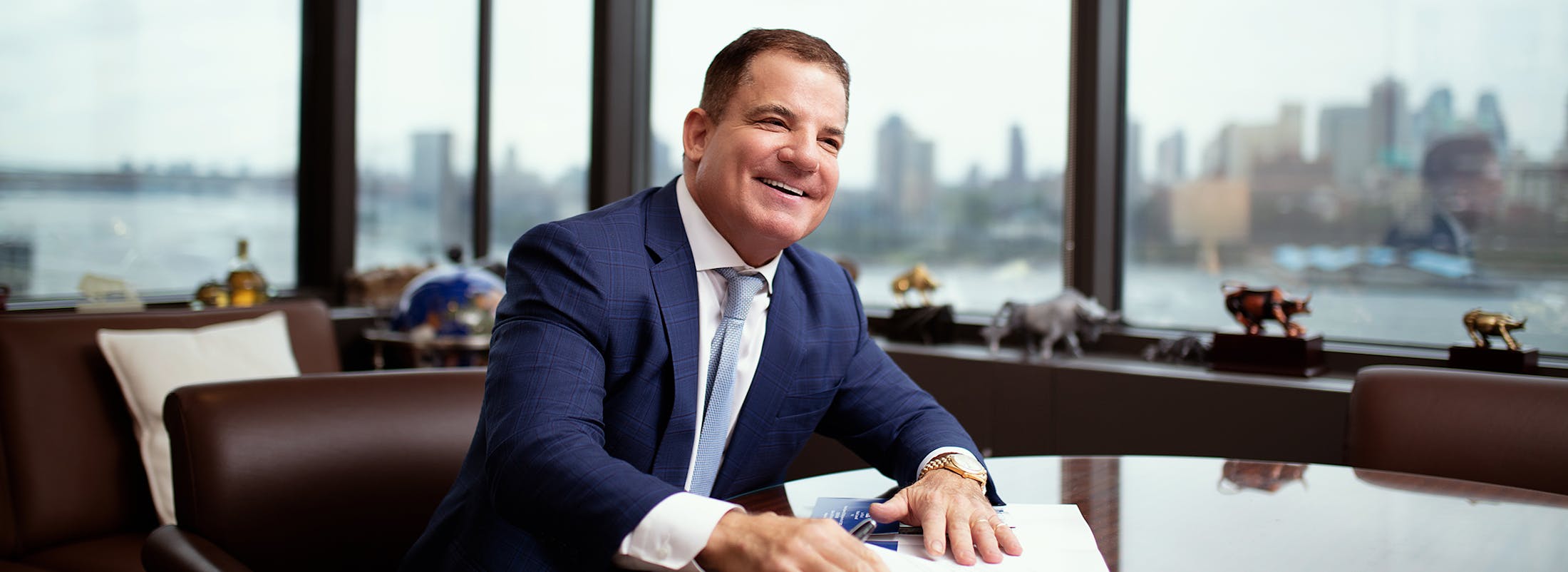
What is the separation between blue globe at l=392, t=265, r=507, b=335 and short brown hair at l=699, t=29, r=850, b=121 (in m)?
2.22

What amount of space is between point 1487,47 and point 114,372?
3.15 m

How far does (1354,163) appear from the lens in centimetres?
276

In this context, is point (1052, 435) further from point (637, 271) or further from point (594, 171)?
point (594, 171)

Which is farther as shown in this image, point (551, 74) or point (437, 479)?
point (551, 74)

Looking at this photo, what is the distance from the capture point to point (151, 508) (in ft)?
7.79

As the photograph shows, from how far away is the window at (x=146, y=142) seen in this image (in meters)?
3.64

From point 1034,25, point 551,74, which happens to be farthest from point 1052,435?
point 551,74

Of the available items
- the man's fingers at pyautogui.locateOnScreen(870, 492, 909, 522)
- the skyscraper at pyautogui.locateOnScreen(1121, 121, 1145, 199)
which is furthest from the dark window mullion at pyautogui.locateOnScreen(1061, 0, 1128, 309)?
the man's fingers at pyautogui.locateOnScreen(870, 492, 909, 522)

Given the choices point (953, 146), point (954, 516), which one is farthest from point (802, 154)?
point (953, 146)

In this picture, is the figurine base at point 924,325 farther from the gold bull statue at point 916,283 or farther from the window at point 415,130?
the window at point 415,130

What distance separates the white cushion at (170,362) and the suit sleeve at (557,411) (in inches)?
42.5

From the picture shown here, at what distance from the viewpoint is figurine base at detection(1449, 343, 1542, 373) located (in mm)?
2291

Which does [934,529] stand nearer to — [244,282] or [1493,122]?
[1493,122]

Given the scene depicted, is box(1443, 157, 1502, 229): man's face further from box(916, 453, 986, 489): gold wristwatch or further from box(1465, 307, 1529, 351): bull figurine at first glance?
box(916, 453, 986, 489): gold wristwatch
